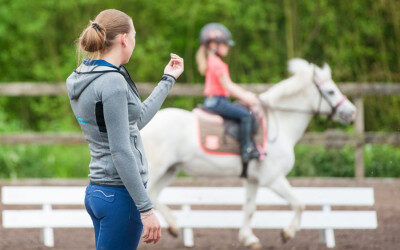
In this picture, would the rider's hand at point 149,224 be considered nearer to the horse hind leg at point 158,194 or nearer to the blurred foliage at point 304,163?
the horse hind leg at point 158,194

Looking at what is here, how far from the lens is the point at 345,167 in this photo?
36.1 feet

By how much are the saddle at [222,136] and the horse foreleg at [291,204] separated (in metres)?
0.43

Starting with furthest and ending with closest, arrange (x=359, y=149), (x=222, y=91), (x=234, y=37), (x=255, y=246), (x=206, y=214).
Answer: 1. (x=234, y=37)
2. (x=359, y=149)
3. (x=222, y=91)
4. (x=206, y=214)
5. (x=255, y=246)

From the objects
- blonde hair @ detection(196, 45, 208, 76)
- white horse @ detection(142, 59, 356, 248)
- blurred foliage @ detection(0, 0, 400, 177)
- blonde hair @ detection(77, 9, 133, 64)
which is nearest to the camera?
blonde hair @ detection(77, 9, 133, 64)

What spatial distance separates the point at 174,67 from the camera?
3.00 metres

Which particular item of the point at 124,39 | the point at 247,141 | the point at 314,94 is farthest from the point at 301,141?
the point at 124,39

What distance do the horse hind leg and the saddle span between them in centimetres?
41

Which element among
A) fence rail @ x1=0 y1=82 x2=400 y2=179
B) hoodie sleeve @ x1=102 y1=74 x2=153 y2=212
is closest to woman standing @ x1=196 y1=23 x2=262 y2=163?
fence rail @ x1=0 y1=82 x2=400 y2=179

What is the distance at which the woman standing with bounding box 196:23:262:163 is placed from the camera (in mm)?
6789

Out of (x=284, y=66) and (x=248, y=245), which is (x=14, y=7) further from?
(x=248, y=245)

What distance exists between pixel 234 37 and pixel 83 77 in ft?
42.9

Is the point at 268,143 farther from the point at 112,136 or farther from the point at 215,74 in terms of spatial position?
the point at 112,136

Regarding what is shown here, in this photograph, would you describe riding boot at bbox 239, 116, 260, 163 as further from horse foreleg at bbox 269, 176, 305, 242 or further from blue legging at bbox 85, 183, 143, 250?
blue legging at bbox 85, 183, 143, 250

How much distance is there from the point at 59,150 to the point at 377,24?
6.42 meters
